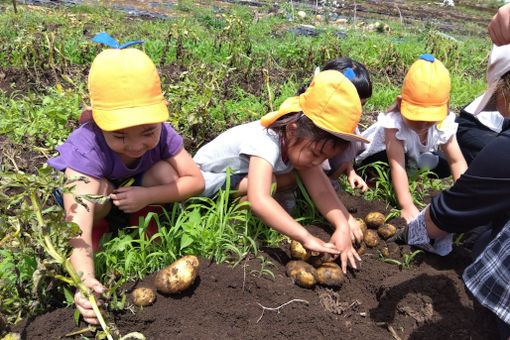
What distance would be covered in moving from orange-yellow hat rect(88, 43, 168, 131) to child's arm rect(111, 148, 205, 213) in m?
0.48

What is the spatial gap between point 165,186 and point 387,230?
1440 millimetres

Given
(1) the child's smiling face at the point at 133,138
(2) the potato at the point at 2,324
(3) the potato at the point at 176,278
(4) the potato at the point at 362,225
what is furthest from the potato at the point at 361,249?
(2) the potato at the point at 2,324

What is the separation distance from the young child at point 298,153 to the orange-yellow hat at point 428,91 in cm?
93

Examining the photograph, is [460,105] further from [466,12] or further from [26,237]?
[466,12]

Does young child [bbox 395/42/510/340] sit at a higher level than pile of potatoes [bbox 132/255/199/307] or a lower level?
higher

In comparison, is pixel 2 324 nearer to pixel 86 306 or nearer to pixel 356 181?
pixel 86 306

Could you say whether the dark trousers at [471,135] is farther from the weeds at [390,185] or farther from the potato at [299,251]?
the potato at [299,251]

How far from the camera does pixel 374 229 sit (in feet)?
9.14

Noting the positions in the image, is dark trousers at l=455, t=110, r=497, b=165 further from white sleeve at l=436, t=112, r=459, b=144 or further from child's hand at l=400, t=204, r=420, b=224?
child's hand at l=400, t=204, r=420, b=224

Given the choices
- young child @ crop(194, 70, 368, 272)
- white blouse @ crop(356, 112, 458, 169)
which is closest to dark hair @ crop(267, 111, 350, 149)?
young child @ crop(194, 70, 368, 272)

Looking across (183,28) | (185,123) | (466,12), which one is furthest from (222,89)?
(466,12)

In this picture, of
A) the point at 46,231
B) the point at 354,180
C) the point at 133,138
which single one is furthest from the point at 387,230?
the point at 46,231

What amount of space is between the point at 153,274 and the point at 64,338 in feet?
1.70

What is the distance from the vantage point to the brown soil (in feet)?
6.08
